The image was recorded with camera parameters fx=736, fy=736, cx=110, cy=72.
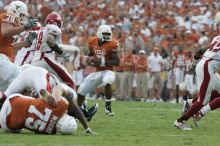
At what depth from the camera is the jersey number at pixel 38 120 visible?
8719 mm

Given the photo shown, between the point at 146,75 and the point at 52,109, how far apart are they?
573 inches

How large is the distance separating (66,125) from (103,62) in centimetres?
563

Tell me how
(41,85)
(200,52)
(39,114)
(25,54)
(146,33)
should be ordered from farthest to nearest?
(146,33)
(25,54)
(200,52)
(41,85)
(39,114)

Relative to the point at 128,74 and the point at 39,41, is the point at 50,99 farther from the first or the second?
the point at 128,74

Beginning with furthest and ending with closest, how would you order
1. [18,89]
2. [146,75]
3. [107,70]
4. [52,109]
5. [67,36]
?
[67,36], [146,75], [107,70], [18,89], [52,109]

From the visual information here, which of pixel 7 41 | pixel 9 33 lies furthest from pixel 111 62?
pixel 9 33

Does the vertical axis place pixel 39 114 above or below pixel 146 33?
below

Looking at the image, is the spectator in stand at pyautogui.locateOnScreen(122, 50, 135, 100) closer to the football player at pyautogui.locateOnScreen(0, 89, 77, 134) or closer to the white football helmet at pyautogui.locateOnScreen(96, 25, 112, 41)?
the white football helmet at pyautogui.locateOnScreen(96, 25, 112, 41)

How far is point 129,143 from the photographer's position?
818cm

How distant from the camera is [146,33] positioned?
25.2 meters

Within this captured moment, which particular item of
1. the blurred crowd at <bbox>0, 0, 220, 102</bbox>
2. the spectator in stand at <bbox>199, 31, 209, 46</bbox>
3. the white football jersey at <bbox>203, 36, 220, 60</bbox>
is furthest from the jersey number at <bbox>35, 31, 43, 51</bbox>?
the spectator in stand at <bbox>199, 31, 209, 46</bbox>

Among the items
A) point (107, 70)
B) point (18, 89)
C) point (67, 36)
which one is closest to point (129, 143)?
point (18, 89)

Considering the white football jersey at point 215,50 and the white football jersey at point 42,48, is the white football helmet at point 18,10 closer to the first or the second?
the white football jersey at point 42,48

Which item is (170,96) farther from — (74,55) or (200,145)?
(200,145)
